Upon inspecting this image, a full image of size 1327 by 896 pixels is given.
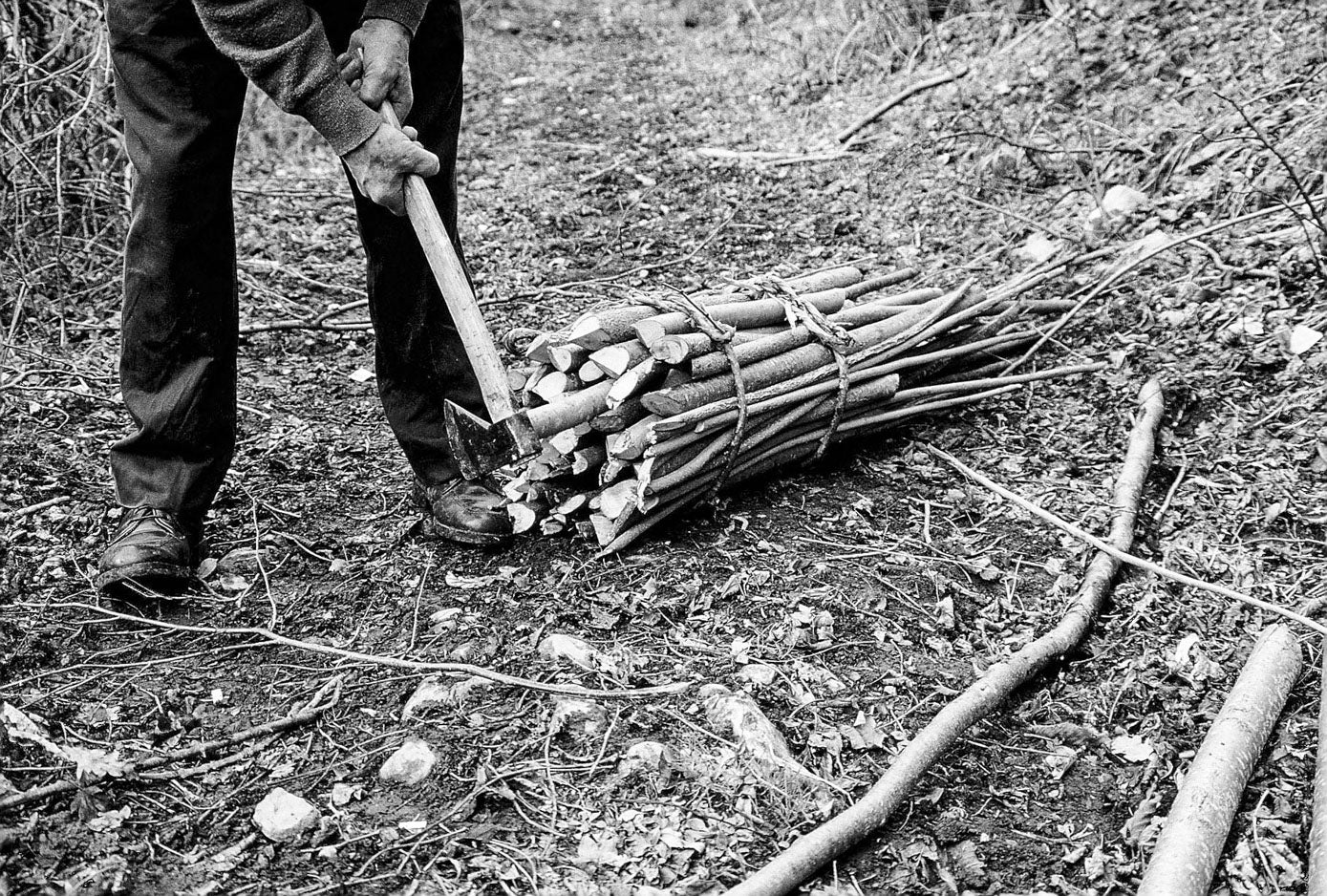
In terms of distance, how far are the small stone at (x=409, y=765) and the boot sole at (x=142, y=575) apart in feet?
2.96

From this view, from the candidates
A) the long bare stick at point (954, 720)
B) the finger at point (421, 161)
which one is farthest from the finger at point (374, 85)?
the long bare stick at point (954, 720)

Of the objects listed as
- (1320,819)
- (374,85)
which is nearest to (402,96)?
(374,85)

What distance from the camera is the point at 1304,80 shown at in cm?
505

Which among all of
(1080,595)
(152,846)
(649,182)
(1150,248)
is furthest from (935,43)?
(152,846)

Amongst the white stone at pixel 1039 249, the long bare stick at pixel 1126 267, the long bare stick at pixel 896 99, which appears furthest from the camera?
the long bare stick at pixel 896 99

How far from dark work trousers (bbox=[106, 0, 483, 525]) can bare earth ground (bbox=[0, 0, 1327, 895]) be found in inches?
14.5

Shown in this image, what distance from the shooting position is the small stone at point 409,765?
230 centimetres

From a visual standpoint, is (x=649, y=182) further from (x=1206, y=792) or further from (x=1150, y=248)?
(x=1206, y=792)

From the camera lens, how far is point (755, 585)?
2957 mm

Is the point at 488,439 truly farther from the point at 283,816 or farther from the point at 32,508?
the point at 32,508

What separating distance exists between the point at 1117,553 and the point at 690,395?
1290 millimetres

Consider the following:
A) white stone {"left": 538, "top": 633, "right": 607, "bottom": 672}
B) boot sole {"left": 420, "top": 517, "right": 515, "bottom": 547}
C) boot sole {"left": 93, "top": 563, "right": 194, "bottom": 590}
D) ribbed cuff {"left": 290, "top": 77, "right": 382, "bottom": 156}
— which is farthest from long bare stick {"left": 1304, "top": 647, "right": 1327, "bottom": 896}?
boot sole {"left": 93, "top": 563, "right": 194, "bottom": 590}

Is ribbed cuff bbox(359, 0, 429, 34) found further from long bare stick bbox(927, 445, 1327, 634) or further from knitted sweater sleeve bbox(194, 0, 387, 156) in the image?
long bare stick bbox(927, 445, 1327, 634)

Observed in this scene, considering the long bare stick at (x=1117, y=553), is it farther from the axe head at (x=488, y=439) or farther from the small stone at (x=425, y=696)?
the small stone at (x=425, y=696)
